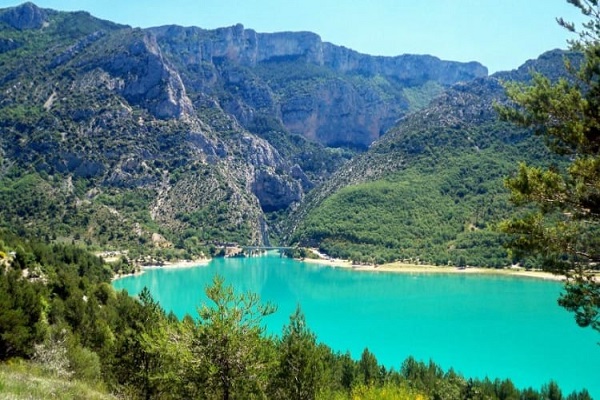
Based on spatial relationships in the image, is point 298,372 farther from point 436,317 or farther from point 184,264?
point 184,264

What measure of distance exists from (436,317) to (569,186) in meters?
71.1

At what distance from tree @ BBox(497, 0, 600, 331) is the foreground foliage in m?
7.26

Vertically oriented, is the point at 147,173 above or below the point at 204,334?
above

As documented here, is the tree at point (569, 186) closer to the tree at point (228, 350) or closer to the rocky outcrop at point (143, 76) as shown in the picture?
the tree at point (228, 350)

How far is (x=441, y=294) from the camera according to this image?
9606cm

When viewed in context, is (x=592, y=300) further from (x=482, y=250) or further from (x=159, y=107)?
(x=159, y=107)

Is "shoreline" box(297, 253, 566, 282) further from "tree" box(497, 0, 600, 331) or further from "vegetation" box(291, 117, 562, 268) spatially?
"tree" box(497, 0, 600, 331)

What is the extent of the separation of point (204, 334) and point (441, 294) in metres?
85.5

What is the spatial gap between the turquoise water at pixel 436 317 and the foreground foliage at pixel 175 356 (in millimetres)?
20231

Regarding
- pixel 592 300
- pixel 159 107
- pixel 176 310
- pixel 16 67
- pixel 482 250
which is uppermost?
pixel 16 67

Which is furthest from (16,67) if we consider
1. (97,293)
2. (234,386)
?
(234,386)

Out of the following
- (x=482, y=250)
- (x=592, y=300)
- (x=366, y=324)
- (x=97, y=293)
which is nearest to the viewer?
(x=592, y=300)

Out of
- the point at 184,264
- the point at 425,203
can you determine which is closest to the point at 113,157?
the point at 184,264

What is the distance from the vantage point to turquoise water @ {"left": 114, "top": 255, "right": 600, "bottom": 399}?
188 feet
